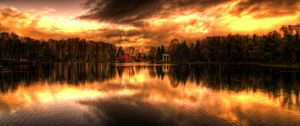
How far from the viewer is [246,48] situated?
123188 millimetres

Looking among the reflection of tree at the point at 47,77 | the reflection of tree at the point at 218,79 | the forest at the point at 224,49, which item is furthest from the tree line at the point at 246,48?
the reflection of tree at the point at 47,77

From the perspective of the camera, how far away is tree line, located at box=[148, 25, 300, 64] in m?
91.9

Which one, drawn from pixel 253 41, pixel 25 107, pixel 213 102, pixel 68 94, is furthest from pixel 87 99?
pixel 253 41

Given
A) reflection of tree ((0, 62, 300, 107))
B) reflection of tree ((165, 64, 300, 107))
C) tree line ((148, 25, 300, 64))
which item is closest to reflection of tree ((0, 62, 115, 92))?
reflection of tree ((0, 62, 300, 107))

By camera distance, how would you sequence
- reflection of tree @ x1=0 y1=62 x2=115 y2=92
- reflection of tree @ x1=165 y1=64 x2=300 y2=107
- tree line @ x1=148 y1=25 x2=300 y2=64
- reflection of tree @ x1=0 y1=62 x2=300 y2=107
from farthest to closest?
tree line @ x1=148 y1=25 x2=300 y2=64 < reflection of tree @ x1=0 y1=62 x2=115 y2=92 < reflection of tree @ x1=0 y1=62 x2=300 y2=107 < reflection of tree @ x1=165 y1=64 x2=300 y2=107

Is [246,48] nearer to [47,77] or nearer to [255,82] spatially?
[255,82]

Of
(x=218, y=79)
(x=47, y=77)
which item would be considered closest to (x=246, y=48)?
(x=218, y=79)

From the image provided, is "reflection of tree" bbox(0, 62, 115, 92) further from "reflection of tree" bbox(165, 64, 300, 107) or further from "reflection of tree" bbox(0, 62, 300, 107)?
"reflection of tree" bbox(165, 64, 300, 107)

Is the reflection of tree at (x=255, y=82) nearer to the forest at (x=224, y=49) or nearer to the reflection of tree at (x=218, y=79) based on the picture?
the reflection of tree at (x=218, y=79)

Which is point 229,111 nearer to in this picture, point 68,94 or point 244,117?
point 244,117

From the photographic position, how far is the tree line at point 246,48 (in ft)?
302

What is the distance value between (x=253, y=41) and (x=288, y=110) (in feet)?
375

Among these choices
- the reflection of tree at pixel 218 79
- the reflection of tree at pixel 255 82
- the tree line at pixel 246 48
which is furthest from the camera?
the tree line at pixel 246 48

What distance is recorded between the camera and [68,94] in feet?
95.3
